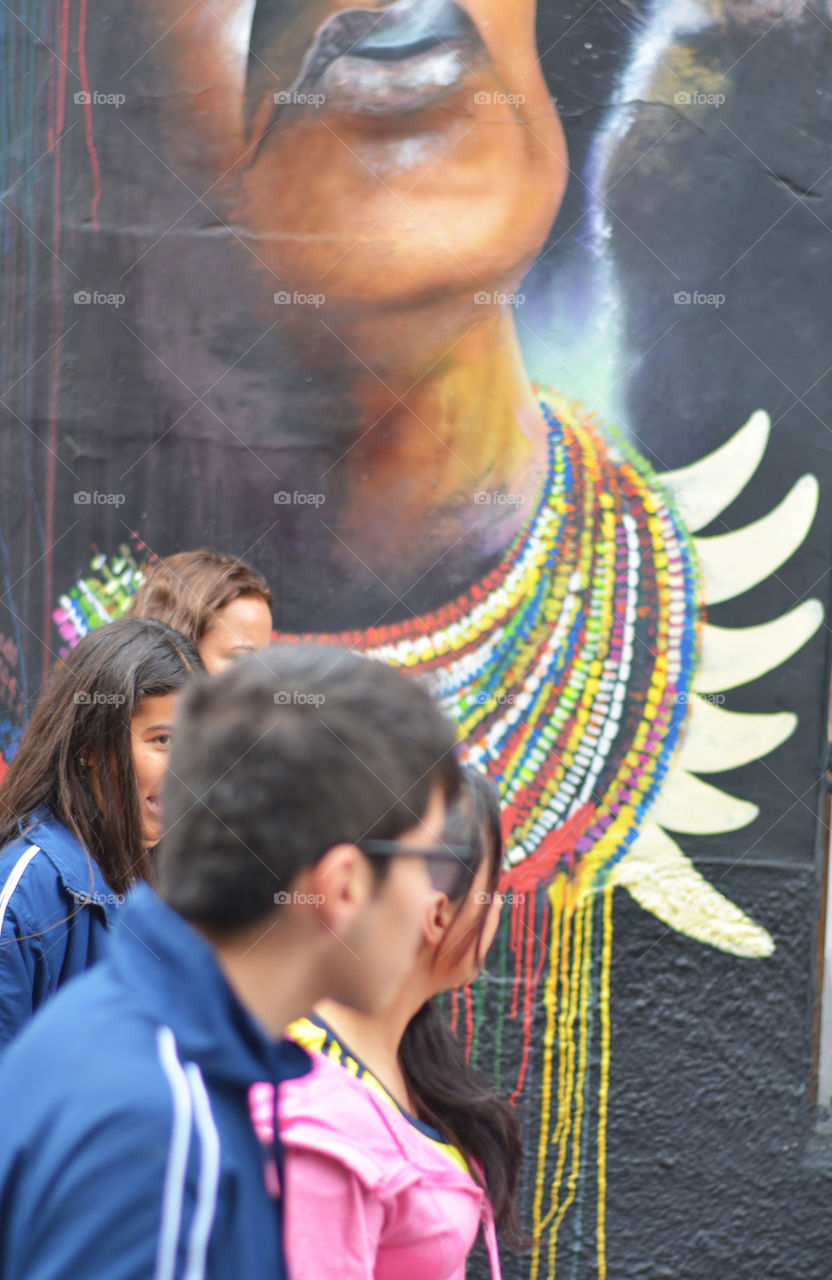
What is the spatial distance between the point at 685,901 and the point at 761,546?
3.37 ft

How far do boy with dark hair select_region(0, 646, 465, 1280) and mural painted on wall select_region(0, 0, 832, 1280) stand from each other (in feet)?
7.93

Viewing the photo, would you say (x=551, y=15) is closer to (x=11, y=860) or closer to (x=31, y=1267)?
(x=11, y=860)

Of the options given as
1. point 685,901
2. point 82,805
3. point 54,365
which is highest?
point 54,365

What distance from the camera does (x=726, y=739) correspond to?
3533 mm

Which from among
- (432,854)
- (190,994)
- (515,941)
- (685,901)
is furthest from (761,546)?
(190,994)

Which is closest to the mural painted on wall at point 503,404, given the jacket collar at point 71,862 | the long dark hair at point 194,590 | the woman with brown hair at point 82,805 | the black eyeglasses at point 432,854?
the long dark hair at point 194,590

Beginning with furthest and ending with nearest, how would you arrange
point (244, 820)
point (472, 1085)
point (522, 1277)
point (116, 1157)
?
point (522, 1277) < point (472, 1085) < point (244, 820) < point (116, 1157)

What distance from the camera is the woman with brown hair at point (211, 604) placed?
9.75 ft

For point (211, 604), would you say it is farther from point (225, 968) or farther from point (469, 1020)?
point (225, 968)

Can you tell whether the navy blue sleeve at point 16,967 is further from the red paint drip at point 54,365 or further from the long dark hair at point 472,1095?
the red paint drip at point 54,365

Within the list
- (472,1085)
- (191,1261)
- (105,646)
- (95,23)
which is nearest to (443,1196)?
(472,1085)

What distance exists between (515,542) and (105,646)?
1.63 meters

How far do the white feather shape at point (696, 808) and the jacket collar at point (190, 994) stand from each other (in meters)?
2.65

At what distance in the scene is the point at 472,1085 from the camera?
1897 millimetres
